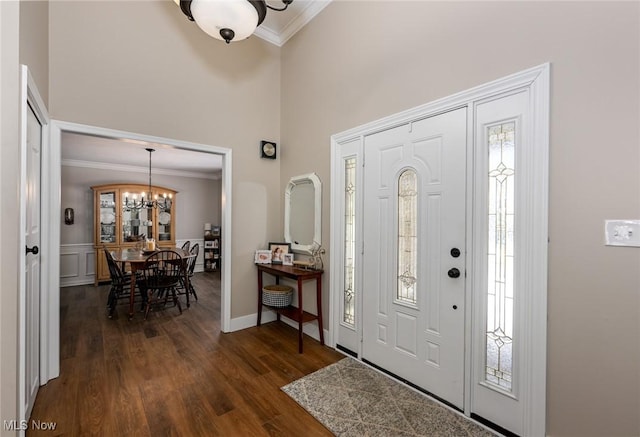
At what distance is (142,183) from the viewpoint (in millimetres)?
6484

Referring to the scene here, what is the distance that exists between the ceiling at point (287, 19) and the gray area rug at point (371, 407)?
3.72 meters

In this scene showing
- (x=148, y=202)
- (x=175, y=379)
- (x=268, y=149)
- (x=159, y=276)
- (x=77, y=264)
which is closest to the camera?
(x=175, y=379)

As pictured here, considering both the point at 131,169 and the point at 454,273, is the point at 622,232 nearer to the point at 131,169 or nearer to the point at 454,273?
the point at 454,273

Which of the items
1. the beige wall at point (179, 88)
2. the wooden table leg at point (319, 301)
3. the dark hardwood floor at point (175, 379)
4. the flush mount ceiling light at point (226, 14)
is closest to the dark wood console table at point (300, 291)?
the wooden table leg at point (319, 301)

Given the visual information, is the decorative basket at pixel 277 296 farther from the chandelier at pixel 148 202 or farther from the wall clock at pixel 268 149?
the chandelier at pixel 148 202

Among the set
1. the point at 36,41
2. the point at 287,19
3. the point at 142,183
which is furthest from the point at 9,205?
the point at 142,183

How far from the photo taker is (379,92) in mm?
2441

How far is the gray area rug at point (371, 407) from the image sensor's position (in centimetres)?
175

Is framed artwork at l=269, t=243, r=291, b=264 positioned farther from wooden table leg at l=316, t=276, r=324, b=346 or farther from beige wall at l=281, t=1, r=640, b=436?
beige wall at l=281, t=1, r=640, b=436

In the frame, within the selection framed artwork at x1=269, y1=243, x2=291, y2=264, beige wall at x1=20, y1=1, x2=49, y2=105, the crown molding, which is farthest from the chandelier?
beige wall at x1=20, y1=1, x2=49, y2=105

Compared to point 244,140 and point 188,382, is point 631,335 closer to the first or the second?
point 188,382

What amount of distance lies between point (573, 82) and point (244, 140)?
2.97m

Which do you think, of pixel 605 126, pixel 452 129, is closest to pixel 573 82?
pixel 605 126

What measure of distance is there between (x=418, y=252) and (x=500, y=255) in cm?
56
